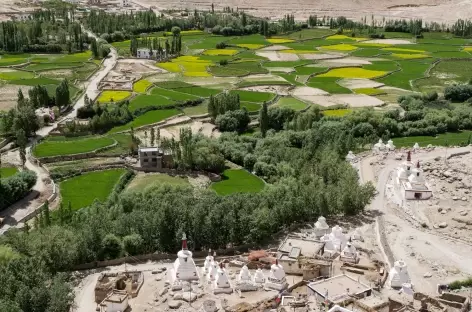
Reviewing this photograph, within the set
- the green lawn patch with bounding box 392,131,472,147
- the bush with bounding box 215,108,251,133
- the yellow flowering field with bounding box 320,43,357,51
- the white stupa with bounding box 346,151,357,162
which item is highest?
the yellow flowering field with bounding box 320,43,357,51

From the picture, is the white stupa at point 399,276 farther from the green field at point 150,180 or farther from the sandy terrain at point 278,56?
the sandy terrain at point 278,56

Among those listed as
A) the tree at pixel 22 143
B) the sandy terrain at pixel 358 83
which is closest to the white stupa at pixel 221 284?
the tree at pixel 22 143

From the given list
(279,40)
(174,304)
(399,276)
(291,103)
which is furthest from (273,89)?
(174,304)

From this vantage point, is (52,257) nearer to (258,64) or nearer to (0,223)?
(0,223)

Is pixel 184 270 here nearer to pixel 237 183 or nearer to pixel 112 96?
pixel 237 183

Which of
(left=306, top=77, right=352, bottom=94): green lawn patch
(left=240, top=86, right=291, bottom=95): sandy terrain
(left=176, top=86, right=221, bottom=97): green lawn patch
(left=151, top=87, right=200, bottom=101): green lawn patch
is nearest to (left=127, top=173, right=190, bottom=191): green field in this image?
(left=151, top=87, right=200, bottom=101): green lawn patch

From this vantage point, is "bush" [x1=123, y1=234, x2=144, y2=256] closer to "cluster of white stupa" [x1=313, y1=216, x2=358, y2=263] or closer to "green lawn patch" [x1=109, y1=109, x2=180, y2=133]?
"cluster of white stupa" [x1=313, y1=216, x2=358, y2=263]
